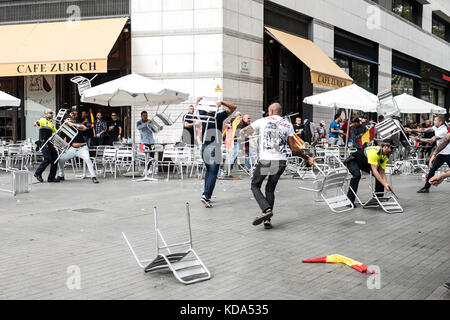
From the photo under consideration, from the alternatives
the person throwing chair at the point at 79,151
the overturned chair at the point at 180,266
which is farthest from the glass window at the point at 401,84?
the overturned chair at the point at 180,266

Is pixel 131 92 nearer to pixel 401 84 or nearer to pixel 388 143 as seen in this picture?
pixel 388 143

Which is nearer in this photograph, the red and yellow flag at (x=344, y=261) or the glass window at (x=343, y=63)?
the red and yellow flag at (x=344, y=261)

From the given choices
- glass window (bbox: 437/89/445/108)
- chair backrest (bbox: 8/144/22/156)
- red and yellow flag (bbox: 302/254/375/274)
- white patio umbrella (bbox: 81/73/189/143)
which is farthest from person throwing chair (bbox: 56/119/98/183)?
glass window (bbox: 437/89/445/108)

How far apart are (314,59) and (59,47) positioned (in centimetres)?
951

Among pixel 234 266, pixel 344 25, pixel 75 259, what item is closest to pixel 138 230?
pixel 75 259

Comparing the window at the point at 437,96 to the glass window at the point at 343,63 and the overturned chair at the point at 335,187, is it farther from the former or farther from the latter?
the overturned chair at the point at 335,187

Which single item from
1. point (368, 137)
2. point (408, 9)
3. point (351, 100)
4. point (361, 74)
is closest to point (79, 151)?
point (351, 100)

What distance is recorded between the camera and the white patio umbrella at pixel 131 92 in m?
12.8

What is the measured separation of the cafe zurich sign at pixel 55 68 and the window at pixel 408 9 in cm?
2129

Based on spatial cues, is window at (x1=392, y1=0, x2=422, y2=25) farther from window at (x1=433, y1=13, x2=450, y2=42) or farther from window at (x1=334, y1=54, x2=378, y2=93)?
window at (x1=334, y1=54, x2=378, y2=93)

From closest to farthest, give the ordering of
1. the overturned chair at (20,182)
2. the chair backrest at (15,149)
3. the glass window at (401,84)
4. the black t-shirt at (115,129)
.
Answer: the overturned chair at (20,182)
the chair backrest at (15,149)
the black t-shirt at (115,129)
the glass window at (401,84)

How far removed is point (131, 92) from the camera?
12633 millimetres

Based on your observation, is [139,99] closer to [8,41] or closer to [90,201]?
[90,201]

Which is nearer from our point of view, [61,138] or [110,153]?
[61,138]
